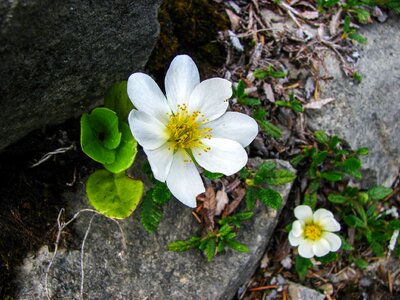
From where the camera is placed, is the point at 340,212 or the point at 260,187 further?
the point at 340,212

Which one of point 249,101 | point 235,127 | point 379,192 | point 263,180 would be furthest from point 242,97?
point 379,192

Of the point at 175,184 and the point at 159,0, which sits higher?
the point at 159,0

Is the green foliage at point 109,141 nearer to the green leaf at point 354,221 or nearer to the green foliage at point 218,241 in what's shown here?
the green foliage at point 218,241

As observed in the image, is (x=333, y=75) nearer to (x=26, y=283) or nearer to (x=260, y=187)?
(x=260, y=187)

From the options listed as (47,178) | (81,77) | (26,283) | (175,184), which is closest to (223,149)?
(175,184)

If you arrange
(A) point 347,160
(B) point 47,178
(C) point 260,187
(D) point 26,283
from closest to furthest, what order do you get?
1. (D) point 26,283
2. (B) point 47,178
3. (C) point 260,187
4. (A) point 347,160

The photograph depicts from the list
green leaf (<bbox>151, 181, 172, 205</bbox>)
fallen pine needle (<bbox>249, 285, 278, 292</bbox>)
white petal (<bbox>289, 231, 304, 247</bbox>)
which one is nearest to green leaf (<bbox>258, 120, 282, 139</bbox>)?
white petal (<bbox>289, 231, 304, 247</bbox>)

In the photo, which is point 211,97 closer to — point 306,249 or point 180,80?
point 180,80

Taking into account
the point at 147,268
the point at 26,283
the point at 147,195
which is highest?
the point at 147,195

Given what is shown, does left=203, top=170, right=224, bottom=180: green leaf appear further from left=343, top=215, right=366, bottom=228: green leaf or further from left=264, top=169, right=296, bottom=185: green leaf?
left=343, top=215, right=366, bottom=228: green leaf
